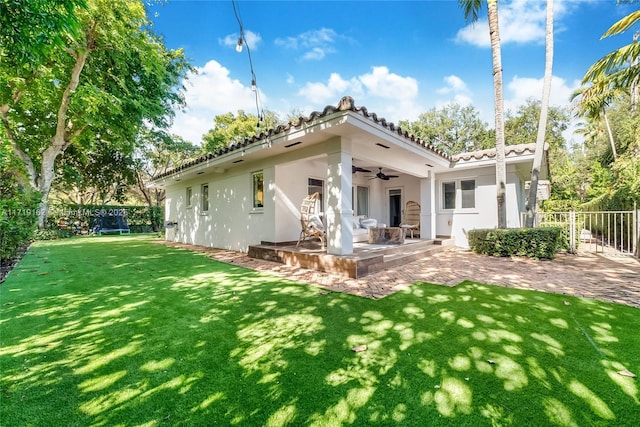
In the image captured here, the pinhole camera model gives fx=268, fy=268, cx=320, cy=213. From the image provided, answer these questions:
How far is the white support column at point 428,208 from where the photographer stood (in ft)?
31.4

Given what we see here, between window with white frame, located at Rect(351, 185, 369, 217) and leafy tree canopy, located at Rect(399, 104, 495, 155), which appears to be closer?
window with white frame, located at Rect(351, 185, 369, 217)

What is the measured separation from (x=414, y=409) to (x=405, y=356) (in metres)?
0.66

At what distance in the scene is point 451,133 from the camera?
948 inches

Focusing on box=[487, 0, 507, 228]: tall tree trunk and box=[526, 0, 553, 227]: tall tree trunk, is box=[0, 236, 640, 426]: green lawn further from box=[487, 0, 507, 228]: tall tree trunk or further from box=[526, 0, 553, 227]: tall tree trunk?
box=[526, 0, 553, 227]: tall tree trunk

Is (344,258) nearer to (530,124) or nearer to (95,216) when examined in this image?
(95,216)

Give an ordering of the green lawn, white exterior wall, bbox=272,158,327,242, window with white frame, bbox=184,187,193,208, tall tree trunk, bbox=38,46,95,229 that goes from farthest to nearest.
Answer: window with white frame, bbox=184,187,193,208
tall tree trunk, bbox=38,46,95,229
white exterior wall, bbox=272,158,327,242
the green lawn

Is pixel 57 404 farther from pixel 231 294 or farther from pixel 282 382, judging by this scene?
pixel 231 294

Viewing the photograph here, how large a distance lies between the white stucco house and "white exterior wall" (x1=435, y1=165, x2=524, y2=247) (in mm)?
31

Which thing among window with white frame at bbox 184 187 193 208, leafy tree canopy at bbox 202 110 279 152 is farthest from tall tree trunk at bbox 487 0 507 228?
leafy tree canopy at bbox 202 110 279 152

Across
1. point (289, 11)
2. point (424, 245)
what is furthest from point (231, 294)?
point (289, 11)

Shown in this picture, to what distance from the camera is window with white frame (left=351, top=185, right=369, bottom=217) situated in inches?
426

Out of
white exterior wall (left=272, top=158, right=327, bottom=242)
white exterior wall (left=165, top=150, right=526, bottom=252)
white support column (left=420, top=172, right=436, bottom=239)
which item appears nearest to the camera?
white exterior wall (left=272, top=158, right=327, bottom=242)

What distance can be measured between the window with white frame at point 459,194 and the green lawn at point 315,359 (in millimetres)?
6277

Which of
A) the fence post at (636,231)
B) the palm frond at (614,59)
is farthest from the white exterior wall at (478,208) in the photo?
the palm frond at (614,59)
